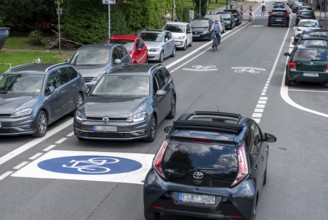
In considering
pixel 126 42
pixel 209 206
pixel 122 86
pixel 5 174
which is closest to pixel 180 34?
pixel 126 42

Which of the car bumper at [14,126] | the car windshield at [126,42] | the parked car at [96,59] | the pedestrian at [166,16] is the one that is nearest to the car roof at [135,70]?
the car bumper at [14,126]

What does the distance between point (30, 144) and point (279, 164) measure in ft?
18.5

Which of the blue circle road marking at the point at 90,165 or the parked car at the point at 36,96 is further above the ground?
the parked car at the point at 36,96

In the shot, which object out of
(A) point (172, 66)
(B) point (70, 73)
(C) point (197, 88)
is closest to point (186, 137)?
(B) point (70, 73)

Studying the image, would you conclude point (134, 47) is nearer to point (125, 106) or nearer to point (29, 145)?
point (125, 106)

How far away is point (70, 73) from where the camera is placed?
16797 millimetres

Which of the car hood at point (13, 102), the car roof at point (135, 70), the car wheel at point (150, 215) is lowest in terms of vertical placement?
the car wheel at point (150, 215)

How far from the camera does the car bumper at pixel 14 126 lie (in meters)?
13.5

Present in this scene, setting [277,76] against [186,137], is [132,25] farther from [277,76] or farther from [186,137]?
[186,137]

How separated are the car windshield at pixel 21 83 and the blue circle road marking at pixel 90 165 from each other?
325 centimetres

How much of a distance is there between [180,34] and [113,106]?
2408 centimetres

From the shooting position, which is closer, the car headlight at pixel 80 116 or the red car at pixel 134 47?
the car headlight at pixel 80 116

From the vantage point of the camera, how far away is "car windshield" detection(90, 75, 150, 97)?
14188 millimetres

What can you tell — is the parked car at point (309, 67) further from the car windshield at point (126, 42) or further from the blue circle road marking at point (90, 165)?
the blue circle road marking at point (90, 165)
